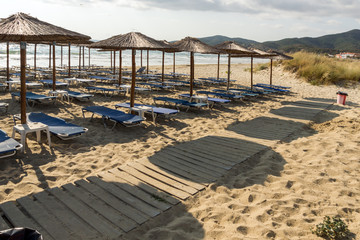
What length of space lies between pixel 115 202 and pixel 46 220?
2.39 ft

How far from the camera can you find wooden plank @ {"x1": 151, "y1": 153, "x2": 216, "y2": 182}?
13.3ft

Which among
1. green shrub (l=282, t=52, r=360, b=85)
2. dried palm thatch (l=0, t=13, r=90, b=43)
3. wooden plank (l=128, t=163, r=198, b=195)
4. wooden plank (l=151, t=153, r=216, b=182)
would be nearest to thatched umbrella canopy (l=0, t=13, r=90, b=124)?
dried palm thatch (l=0, t=13, r=90, b=43)

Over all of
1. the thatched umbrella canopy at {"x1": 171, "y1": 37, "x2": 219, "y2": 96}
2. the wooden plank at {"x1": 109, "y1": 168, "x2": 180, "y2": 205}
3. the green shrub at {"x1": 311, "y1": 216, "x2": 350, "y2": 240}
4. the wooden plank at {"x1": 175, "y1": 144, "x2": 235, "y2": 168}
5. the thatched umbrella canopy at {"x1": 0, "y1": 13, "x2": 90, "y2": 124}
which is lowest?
the green shrub at {"x1": 311, "y1": 216, "x2": 350, "y2": 240}

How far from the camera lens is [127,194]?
342cm

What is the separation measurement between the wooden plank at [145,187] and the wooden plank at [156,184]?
0.23ft

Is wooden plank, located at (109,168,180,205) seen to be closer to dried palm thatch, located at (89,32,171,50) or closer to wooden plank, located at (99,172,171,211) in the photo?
wooden plank, located at (99,172,171,211)

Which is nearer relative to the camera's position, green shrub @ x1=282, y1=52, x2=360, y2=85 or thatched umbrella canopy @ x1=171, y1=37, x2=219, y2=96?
thatched umbrella canopy @ x1=171, y1=37, x2=219, y2=96

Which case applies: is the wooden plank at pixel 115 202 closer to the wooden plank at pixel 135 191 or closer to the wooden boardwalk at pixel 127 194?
the wooden boardwalk at pixel 127 194

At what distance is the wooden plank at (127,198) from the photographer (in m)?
→ 3.08

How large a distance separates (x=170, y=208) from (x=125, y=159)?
1689mm

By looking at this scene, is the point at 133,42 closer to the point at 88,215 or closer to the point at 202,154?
the point at 202,154

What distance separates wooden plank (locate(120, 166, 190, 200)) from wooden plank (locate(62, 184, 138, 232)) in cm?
74

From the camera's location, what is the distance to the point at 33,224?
8.91 feet

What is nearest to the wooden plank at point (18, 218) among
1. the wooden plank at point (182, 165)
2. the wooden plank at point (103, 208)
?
the wooden plank at point (103, 208)
